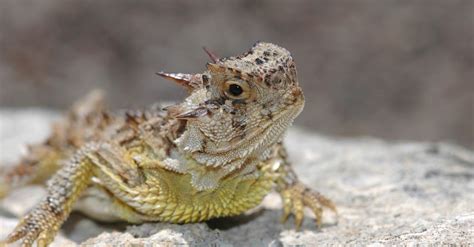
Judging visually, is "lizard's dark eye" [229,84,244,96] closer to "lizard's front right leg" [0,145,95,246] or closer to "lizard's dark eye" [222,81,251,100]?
"lizard's dark eye" [222,81,251,100]

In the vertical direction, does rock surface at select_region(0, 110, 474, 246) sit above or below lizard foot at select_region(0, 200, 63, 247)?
above

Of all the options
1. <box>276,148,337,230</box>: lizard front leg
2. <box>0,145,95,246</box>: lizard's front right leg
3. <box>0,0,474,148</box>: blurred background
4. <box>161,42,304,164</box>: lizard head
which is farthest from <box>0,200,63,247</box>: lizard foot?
<box>0,0,474,148</box>: blurred background

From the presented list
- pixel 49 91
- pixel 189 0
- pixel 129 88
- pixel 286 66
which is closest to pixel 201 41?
pixel 189 0

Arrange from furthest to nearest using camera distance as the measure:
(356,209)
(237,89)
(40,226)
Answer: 1. (356,209)
2. (40,226)
3. (237,89)

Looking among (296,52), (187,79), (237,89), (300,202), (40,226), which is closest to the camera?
(237,89)

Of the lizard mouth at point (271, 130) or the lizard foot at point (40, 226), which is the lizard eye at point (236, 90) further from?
the lizard foot at point (40, 226)

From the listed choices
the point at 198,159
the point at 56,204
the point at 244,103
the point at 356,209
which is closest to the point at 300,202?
the point at 356,209

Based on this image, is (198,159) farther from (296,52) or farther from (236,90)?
(296,52)

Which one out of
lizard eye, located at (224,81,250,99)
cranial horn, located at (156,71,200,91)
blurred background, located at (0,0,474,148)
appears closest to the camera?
lizard eye, located at (224,81,250,99)
